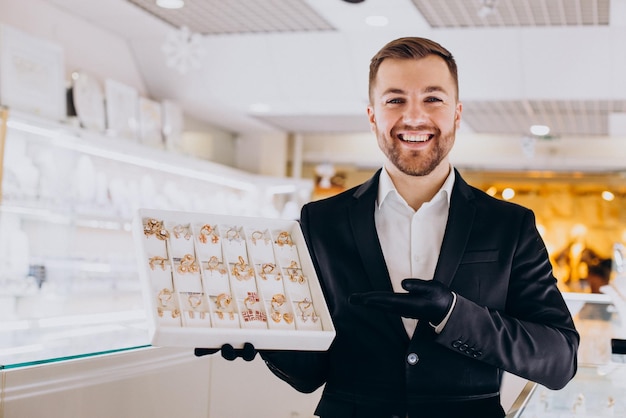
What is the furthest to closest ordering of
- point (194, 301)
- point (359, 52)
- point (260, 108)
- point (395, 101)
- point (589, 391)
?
point (260, 108) < point (359, 52) < point (589, 391) < point (395, 101) < point (194, 301)

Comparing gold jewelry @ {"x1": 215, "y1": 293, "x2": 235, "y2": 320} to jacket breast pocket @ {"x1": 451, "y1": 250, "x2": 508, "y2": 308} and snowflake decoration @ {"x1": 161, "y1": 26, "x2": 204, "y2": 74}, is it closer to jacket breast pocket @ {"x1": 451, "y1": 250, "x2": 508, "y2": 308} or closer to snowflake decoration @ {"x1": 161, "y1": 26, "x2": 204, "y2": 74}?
jacket breast pocket @ {"x1": 451, "y1": 250, "x2": 508, "y2": 308}

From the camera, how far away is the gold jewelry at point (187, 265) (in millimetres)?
1405

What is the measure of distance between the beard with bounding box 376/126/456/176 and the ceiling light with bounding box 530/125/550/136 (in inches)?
230

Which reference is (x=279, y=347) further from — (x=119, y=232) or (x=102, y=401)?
(x=119, y=232)

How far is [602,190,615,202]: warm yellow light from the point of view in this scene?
1013cm

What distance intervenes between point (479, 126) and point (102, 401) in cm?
592

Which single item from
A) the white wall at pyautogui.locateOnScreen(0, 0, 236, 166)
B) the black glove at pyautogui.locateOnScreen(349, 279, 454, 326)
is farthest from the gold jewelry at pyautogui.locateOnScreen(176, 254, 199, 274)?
the white wall at pyautogui.locateOnScreen(0, 0, 236, 166)

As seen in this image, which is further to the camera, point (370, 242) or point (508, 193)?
point (508, 193)

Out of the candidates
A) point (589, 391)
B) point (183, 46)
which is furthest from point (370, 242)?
point (183, 46)

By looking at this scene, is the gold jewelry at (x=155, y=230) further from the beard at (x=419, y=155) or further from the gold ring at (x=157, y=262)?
the beard at (x=419, y=155)

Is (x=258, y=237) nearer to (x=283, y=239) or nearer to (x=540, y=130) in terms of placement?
(x=283, y=239)

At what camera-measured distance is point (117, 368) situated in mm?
1765

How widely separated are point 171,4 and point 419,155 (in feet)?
13.1

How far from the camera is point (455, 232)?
146 centimetres
